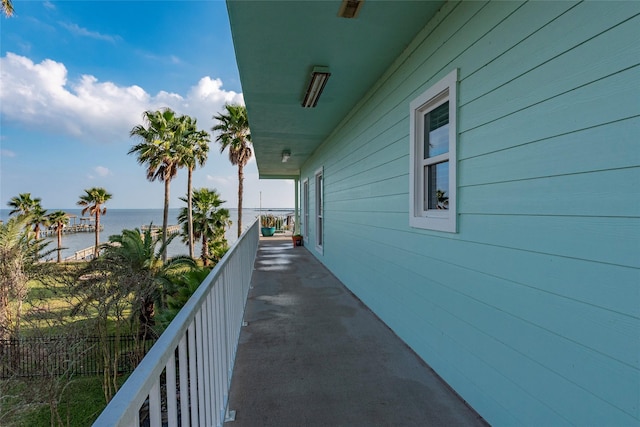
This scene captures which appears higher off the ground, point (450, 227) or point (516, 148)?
point (516, 148)

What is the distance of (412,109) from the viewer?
8.74ft

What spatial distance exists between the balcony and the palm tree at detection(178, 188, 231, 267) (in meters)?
13.8

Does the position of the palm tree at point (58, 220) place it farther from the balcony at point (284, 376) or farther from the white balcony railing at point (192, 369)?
the white balcony railing at point (192, 369)

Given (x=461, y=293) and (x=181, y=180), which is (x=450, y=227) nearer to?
(x=461, y=293)

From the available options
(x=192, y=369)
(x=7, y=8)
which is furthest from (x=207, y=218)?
(x=192, y=369)

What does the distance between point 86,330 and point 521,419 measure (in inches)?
298

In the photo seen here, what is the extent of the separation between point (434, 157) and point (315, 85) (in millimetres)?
1685

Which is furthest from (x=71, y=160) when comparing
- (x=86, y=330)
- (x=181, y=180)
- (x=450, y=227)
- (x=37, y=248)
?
(x=450, y=227)

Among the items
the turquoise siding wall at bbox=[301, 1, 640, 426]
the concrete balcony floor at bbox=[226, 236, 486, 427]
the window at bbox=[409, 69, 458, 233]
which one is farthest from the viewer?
the window at bbox=[409, 69, 458, 233]

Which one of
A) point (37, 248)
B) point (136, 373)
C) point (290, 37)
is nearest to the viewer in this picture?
point (136, 373)

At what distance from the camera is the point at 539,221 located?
1.46 metres

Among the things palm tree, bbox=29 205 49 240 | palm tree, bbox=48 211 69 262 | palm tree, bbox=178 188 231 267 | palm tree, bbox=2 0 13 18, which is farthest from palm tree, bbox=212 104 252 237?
palm tree, bbox=48 211 69 262

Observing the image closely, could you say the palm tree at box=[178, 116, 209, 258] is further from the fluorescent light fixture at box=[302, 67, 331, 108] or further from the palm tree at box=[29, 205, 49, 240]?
the fluorescent light fixture at box=[302, 67, 331, 108]

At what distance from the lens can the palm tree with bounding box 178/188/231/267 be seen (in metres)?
16.6
